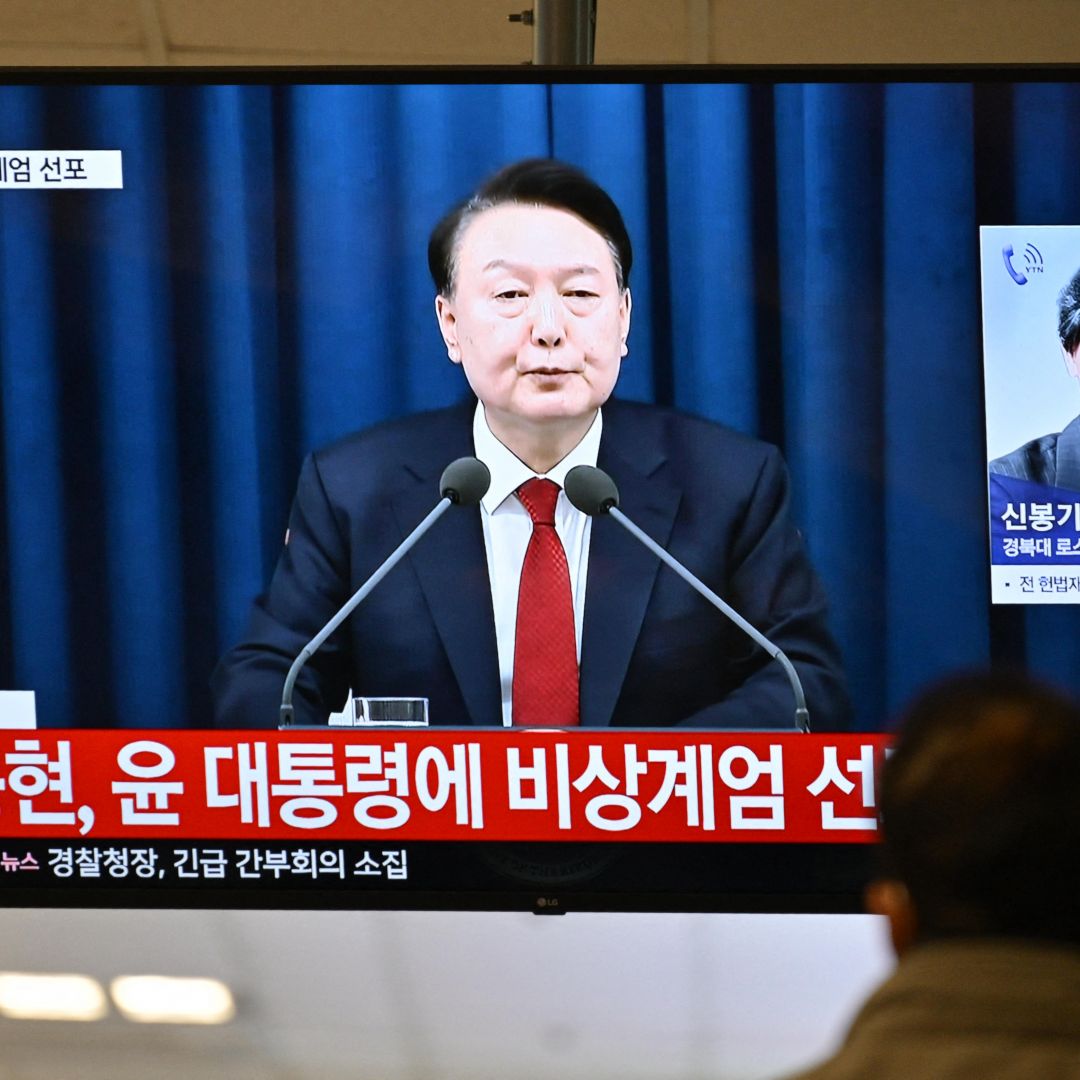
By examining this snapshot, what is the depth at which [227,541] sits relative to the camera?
2.59 meters

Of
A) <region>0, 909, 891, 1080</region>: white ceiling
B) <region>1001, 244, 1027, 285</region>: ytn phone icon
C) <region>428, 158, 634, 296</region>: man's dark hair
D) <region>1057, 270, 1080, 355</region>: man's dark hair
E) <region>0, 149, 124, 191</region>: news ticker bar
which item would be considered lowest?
<region>0, 909, 891, 1080</region>: white ceiling

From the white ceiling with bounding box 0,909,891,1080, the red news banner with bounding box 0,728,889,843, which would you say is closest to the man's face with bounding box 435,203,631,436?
the red news banner with bounding box 0,728,889,843

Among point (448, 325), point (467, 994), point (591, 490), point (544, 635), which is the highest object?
point (448, 325)

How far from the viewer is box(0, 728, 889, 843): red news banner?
2.53 meters

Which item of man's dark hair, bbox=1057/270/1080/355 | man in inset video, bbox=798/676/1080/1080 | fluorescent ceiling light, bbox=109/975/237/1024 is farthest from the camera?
fluorescent ceiling light, bbox=109/975/237/1024

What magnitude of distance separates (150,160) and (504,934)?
151cm

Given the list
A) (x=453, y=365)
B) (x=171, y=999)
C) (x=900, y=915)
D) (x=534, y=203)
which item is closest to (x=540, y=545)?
(x=453, y=365)

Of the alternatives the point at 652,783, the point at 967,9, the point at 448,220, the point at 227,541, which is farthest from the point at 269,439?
the point at 967,9

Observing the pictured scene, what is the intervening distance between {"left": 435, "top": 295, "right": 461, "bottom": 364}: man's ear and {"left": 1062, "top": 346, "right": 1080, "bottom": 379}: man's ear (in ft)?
3.32

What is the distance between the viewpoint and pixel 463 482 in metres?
2.58

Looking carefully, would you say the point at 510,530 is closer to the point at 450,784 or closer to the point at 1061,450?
the point at 450,784

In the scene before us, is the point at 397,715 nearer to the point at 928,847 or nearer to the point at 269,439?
the point at 269,439

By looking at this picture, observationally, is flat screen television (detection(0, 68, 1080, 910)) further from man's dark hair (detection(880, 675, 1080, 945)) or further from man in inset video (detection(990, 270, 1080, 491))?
man's dark hair (detection(880, 675, 1080, 945))

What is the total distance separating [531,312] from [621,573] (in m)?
0.47
